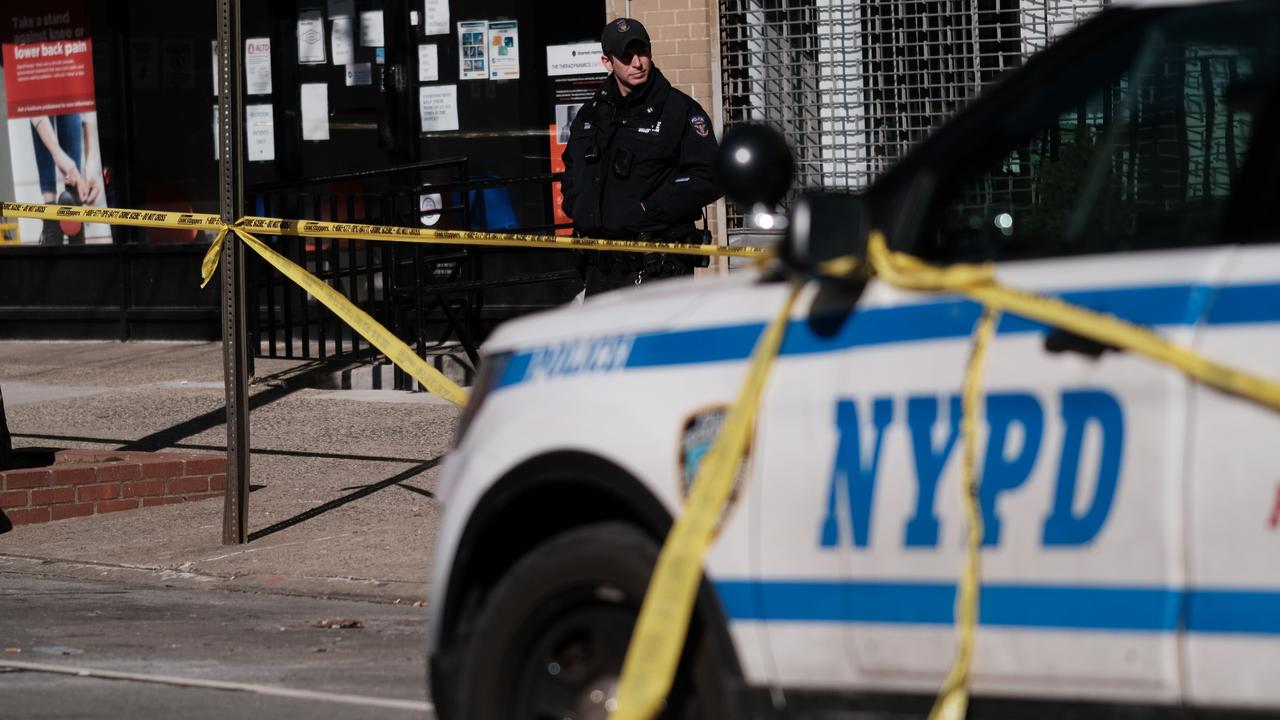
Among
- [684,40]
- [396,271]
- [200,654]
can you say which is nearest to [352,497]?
[200,654]

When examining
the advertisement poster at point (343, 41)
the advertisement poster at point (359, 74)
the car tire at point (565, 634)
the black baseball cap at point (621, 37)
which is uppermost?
the advertisement poster at point (343, 41)

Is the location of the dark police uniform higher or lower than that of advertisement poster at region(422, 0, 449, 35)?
lower

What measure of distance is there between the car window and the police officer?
3.58 metres

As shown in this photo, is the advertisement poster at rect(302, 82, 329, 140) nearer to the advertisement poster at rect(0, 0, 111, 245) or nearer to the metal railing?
the metal railing

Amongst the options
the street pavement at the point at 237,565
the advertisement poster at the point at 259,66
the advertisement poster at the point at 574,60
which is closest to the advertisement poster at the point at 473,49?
the advertisement poster at the point at 574,60

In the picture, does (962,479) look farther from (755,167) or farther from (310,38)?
(310,38)

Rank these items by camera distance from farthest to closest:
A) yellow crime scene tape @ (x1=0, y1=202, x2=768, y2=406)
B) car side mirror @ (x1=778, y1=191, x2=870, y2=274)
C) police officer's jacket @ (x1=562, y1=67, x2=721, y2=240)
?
1. police officer's jacket @ (x1=562, y1=67, x2=721, y2=240)
2. yellow crime scene tape @ (x1=0, y1=202, x2=768, y2=406)
3. car side mirror @ (x1=778, y1=191, x2=870, y2=274)

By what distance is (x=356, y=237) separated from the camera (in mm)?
8359

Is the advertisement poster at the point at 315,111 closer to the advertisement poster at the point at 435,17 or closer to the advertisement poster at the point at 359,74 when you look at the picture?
the advertisement poster at the point at 359,74

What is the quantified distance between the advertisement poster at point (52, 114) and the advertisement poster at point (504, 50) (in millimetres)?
3674

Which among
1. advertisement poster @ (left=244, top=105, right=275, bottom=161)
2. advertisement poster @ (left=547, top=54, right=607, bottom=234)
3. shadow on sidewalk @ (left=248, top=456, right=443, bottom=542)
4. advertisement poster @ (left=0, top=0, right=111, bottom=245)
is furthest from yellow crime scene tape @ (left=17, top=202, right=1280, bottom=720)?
advertisement poster @ (left=0, top=0, right=111, bottom=245)

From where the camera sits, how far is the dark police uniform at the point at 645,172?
316 inches

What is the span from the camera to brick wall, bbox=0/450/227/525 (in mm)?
9016

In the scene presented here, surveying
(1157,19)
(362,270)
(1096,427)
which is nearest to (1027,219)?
(1157,19)
